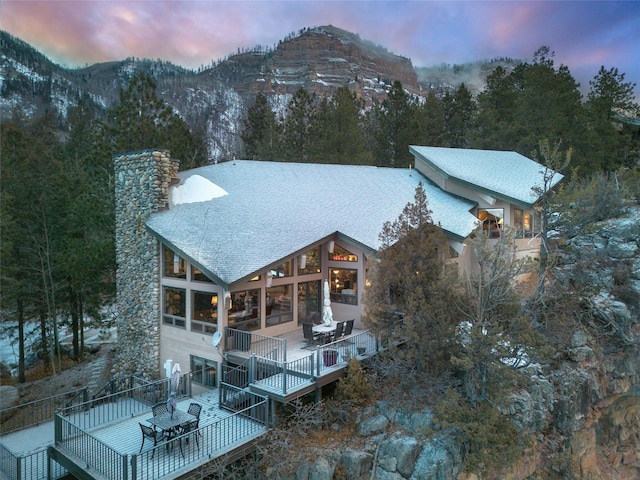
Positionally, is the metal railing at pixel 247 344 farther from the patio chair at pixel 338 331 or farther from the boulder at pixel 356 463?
the boulder at pixel 356 463

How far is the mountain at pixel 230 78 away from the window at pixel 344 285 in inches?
1611

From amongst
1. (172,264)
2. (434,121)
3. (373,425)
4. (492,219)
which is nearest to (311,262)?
(172,264)

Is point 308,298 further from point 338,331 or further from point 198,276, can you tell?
point 198,276

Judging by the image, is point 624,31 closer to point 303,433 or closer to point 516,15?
point 516,15

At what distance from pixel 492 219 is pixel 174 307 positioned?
14.1 metres

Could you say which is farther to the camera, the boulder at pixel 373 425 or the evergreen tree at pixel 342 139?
the evergreen tree at pixel 342 139

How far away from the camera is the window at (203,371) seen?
12416 mm

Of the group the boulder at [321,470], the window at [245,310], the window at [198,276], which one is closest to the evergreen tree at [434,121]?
the window at [245,310]

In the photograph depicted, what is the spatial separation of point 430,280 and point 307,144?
2091 cm

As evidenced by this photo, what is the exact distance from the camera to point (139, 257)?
49.0 ft

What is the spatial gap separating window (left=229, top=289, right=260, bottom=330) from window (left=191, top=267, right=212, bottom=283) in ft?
3.19

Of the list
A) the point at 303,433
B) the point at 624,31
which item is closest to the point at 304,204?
the point at 303,433

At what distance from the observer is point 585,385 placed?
13.2 meters

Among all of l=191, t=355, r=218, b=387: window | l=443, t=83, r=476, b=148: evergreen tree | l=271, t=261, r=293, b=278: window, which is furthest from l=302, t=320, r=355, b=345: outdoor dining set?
l=443, t=83, r=476, b=148: evergreen tree
